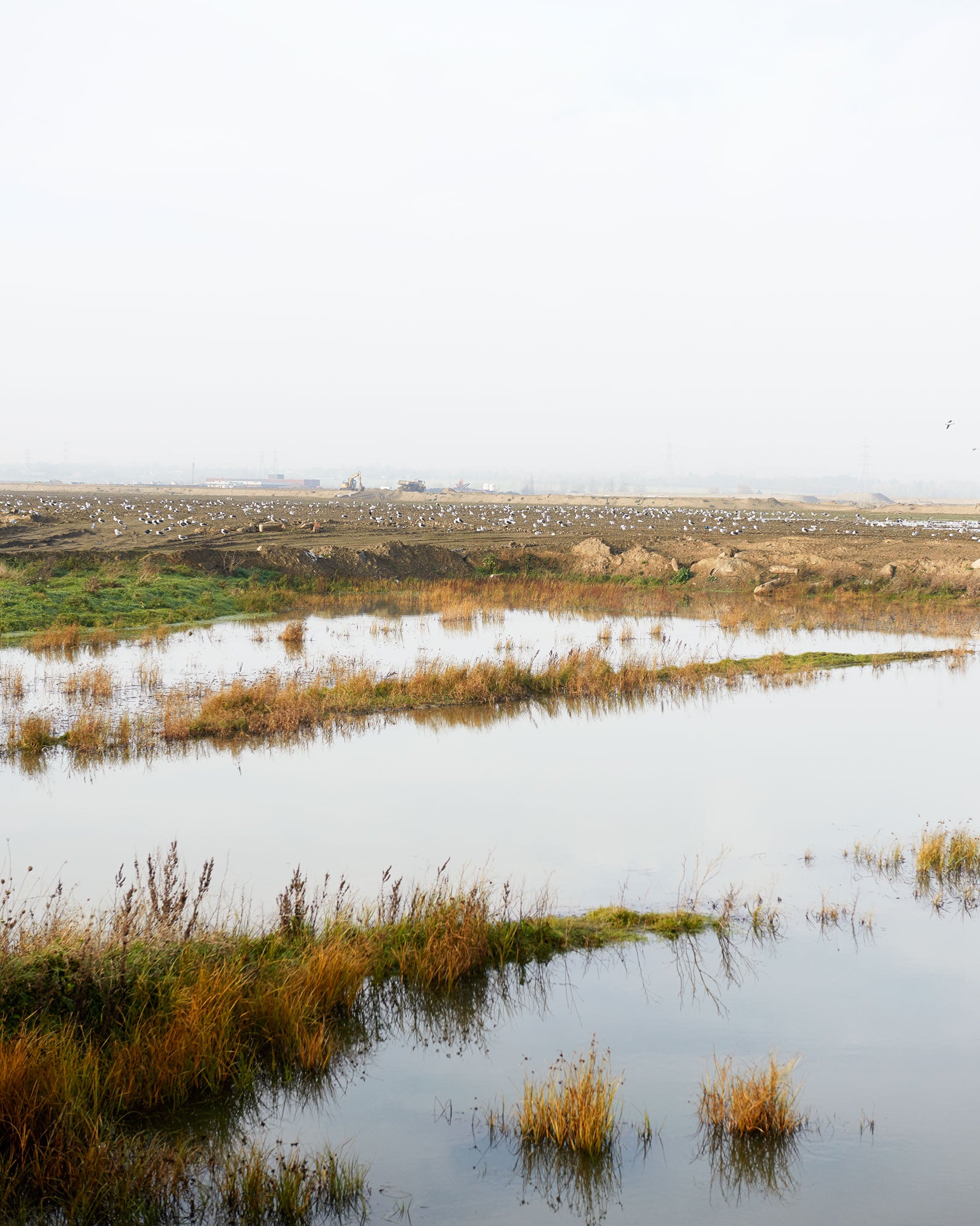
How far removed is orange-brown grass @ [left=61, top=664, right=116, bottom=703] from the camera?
51.8 ft

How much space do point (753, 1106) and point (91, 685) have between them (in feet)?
44.6

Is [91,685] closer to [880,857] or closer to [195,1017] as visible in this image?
[195,1017]

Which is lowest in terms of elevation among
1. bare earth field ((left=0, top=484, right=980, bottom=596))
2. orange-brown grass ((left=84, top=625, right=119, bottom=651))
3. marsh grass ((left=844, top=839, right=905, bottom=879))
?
marsh grass ((left=844, top=839, right=905, bottom=879))

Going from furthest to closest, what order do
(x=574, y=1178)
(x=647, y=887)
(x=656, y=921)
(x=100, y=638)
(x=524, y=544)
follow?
(x=524, y=544)
(x=100, y=638)
(x=647, y=887)
(x=656, y=921)
(x=574, y=1178)

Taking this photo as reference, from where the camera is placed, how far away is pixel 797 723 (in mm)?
15695

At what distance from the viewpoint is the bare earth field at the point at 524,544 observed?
34969mm

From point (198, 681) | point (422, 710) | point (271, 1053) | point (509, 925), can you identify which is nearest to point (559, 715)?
point (422, 710)

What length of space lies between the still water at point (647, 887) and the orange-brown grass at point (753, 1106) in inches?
4.6

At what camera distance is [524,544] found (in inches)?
1778

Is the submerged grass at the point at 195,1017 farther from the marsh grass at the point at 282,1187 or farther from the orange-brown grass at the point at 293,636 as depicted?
the orange-brown grass at the point at 293,636

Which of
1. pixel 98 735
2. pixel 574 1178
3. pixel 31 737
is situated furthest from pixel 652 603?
pixel 574 1178

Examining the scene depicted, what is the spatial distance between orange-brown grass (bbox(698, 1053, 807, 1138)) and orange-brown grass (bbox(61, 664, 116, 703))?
12300 millimetres

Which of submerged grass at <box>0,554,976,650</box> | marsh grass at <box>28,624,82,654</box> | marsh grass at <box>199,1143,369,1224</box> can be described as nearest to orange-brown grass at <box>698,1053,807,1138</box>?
marsh grass at <box>199,1143,369,1224</box>

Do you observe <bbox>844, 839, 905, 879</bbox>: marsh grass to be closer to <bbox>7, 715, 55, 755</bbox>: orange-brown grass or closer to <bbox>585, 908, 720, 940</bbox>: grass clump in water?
<bbox>585, 908, 720, 940</bbox>: grass clump in water
